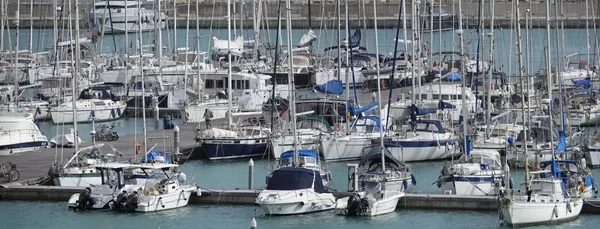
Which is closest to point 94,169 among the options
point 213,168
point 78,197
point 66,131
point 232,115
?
point 78,197

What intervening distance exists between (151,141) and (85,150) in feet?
15.8

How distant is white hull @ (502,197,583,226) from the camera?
3306 cm

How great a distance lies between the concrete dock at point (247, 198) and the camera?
35.3m

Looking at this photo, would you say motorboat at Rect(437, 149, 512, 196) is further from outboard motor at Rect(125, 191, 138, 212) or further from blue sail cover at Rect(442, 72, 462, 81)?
blue sail cover at Rect(442, 72, 462, 81)

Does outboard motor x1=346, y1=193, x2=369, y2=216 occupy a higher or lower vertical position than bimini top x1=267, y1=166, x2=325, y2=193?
lower

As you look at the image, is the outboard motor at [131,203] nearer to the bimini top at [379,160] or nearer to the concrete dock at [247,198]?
the concrete dock at [247,198]

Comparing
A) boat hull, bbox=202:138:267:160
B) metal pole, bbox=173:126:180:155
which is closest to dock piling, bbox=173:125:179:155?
metal pole, bbox=173:126:180:155

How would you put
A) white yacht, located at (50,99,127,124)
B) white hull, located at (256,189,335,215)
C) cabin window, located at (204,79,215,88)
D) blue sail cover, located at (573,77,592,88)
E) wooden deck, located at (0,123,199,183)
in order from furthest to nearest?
cabin window, located at (204,79,215,88) → blue sail cover, located at (573,77,592,88) → white yacht, located at (50,99,127,124) → wooden deck, located at (0,123,199,183) → white hull, located at (256,189,335,215)

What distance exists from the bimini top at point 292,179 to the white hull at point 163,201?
233 centimetres

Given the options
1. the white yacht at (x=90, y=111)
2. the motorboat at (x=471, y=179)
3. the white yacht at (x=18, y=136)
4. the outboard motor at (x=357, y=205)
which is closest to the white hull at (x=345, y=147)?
the motorboat at (x=471, y=179)

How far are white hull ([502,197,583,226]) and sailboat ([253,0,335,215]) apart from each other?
447 cm

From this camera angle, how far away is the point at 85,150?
136 ft

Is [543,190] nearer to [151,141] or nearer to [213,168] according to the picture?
[213,168]

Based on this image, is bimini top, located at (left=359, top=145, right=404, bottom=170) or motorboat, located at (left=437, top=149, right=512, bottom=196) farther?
bimini top, located at (left=359, top=145, right=404, bottom=170)
